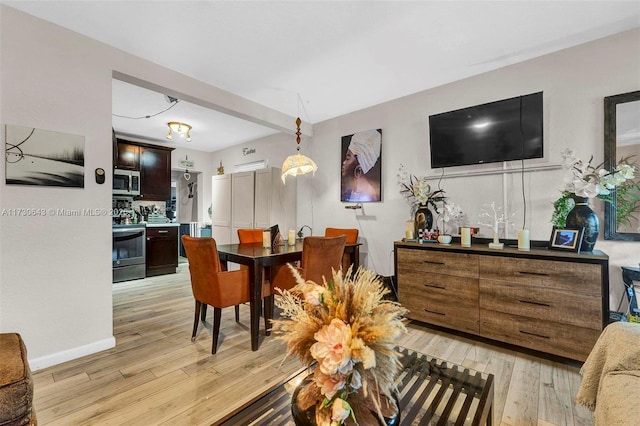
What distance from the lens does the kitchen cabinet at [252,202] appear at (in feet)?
15.0

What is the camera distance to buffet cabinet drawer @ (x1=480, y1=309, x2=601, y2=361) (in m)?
1.96

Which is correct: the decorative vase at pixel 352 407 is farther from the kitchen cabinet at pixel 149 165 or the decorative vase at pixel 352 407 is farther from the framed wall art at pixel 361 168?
the kitchen cabinet at pixel 149 165

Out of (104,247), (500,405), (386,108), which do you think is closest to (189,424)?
(104,247)

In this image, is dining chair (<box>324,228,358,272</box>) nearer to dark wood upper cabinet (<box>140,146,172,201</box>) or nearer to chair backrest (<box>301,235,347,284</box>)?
chair backrest (<box>301,235,347,284</box>)

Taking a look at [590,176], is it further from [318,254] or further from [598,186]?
[318,254]

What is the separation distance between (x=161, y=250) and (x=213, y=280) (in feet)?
11.6

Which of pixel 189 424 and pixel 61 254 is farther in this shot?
pixel 61 254

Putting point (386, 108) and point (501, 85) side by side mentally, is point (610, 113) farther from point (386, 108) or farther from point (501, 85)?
point (386, 108)

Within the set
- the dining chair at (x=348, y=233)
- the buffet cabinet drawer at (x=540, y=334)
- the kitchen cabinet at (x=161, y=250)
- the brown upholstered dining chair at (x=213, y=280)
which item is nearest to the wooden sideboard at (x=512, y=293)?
the buffet cabinet drawer at (x=540, y=334)

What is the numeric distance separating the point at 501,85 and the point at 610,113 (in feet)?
2.95

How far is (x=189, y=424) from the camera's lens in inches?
58.3

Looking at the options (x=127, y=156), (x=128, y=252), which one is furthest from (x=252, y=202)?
(x=127, y=156)

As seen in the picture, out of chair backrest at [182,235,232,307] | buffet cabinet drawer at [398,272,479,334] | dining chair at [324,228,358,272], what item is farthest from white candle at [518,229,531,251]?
chair backrest at [182,235,232,307]

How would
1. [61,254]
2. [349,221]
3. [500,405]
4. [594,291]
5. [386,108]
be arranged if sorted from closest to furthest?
[500,405] → [594,291] → [61,254] → [386,108] → [349,221]
